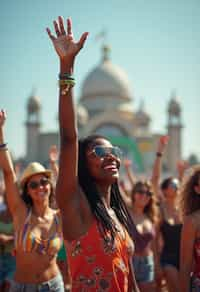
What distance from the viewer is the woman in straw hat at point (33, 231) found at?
9.69 feet

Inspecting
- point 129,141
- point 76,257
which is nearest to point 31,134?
point 129,141

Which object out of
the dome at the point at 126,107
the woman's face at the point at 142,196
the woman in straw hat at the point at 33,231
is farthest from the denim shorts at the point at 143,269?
the dome at the point at 126,107

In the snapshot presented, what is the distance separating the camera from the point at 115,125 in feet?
126

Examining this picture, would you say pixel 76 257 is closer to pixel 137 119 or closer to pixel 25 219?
pixel 25 219

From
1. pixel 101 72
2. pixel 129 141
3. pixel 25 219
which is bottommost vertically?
pixel 129 141

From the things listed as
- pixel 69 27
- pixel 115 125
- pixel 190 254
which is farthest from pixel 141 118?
pixel 69 27

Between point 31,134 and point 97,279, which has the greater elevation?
point 97,279

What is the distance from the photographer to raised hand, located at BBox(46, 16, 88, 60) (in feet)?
6.19

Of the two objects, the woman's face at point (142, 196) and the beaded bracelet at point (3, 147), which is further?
the woman's face at point (142, 196)

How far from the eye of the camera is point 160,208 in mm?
4566

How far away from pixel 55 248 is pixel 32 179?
0.61 m

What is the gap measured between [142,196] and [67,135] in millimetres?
2484

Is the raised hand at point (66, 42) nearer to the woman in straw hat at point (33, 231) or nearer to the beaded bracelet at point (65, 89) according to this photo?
the beaded bracelet at point (65, 89)

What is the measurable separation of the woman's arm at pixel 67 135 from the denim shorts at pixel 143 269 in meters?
2.26
